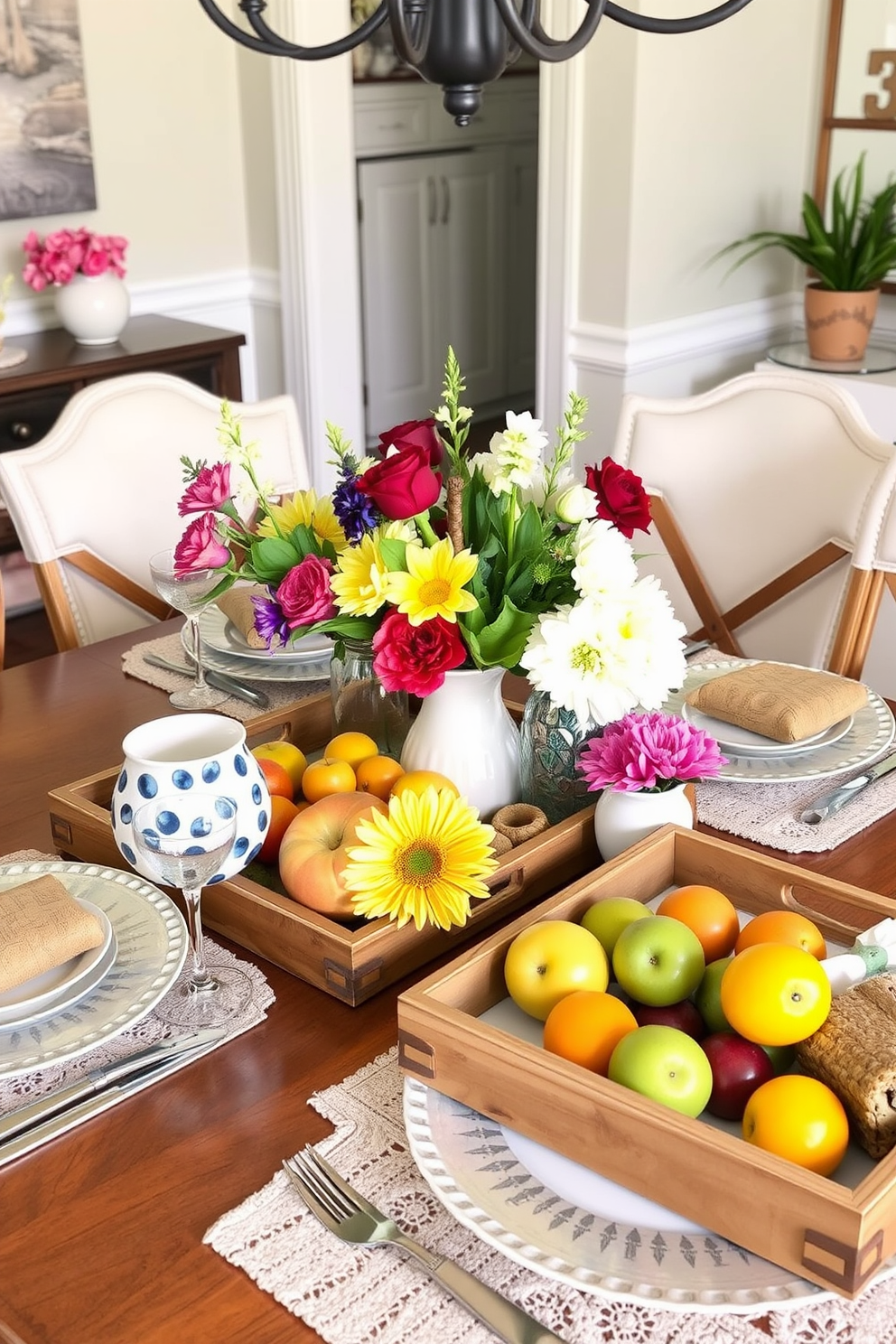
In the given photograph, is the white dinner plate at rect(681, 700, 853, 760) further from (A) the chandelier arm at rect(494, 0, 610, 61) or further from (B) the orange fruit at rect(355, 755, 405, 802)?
(A) the chandelier arm at rect(494, 0, 610, 61)

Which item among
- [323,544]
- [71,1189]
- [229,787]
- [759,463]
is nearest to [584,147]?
[759,463]

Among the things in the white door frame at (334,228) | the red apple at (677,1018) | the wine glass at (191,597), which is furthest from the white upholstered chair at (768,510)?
the white door frame at (334,228)

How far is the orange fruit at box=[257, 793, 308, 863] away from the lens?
113 cm

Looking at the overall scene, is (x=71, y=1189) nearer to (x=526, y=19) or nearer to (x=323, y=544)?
(x=323, y=544)

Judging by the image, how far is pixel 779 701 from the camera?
135 centimetres

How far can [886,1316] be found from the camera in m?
0.73

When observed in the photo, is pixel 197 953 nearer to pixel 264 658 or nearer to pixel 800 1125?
pixel 800 1125

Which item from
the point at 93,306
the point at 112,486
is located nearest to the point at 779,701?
the point at 112,486

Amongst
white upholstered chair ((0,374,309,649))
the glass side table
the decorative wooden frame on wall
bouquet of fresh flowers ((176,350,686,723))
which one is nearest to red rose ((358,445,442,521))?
bouquet of fresh flowers ((176,350,686,723))

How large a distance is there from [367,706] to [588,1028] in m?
0.48

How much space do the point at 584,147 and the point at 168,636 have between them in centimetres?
177

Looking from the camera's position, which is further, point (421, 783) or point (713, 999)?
point (421, 783)

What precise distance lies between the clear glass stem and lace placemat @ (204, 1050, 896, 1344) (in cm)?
20

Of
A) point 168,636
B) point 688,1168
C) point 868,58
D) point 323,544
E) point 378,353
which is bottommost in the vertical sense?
point 378,353
